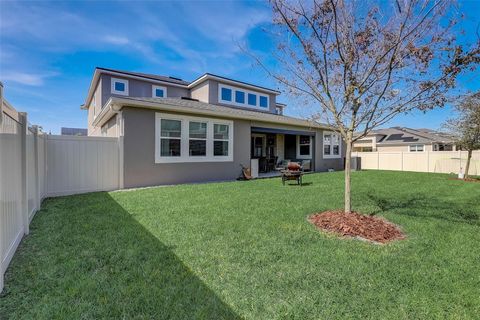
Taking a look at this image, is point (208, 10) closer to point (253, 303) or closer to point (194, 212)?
point (194, 212)

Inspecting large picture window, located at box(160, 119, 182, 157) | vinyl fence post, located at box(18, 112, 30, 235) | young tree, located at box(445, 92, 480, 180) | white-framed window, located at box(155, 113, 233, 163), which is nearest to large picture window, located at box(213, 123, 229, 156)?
white-framed window, located at box(155, 113, 233, 163)

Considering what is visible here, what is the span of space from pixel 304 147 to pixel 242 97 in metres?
5.55

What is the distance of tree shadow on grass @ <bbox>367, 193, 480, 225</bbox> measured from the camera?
580cm

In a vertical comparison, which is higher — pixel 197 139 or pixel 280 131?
pixel 280 131

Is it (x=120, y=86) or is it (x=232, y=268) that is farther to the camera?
(x=120, y=86)

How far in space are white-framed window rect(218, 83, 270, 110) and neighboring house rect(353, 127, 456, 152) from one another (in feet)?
41.3

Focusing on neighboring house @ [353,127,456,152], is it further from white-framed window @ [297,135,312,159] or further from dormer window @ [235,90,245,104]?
dormer window @ [235,90,245,104]

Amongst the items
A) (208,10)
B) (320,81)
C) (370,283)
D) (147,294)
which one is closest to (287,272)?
(370,283)

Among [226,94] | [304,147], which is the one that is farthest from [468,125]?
[226,94]

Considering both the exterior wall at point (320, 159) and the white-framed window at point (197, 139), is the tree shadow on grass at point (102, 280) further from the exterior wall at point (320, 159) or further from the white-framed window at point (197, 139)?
the exterior wall at point (320, 159)

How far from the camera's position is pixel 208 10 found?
765cm

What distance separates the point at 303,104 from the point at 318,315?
483 cm

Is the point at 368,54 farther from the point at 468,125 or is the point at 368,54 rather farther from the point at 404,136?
the point at 404,136

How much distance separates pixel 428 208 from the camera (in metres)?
6.57
